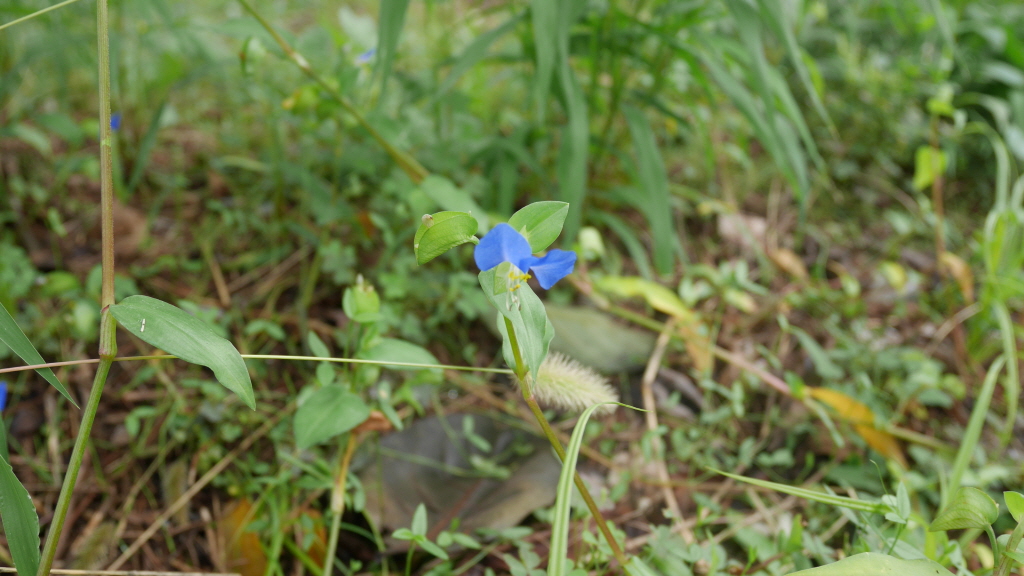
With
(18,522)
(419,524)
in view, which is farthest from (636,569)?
(18,522)

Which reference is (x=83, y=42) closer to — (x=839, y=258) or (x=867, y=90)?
(x=839, y=258)

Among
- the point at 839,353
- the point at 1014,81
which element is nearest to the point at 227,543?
the point at 839,353

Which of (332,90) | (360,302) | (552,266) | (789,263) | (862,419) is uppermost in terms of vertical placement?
(332,90)

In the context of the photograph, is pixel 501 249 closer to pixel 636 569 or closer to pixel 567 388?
pixel 567 388

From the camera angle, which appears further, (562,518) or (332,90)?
(332,90)

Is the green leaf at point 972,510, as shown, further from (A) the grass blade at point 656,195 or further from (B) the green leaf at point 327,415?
(A) the grass blade at point 656,195

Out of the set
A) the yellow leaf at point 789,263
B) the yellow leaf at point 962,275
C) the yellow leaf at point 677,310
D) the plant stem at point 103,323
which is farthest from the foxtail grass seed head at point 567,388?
the yellow leaf at point 962,275
